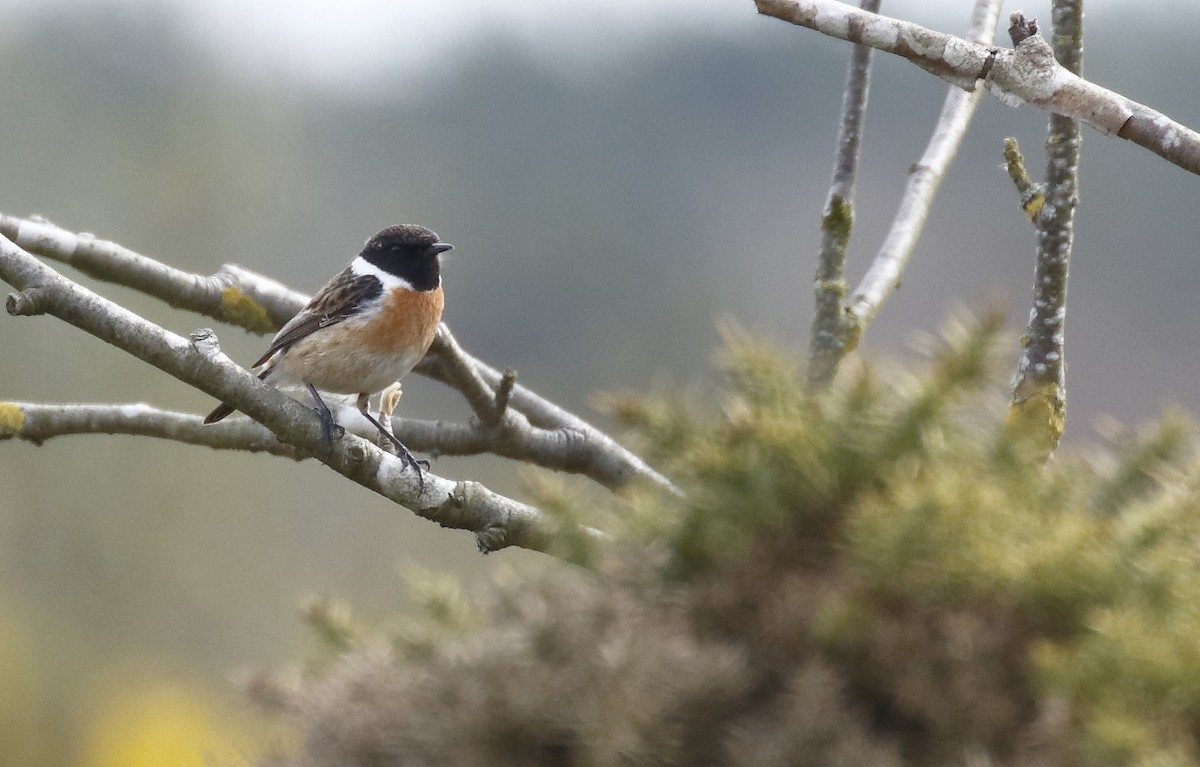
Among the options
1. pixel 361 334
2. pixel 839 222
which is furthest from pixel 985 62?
pixel 361 334

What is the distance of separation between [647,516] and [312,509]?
111 ft

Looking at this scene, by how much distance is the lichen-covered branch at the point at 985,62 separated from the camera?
3072 millimetres

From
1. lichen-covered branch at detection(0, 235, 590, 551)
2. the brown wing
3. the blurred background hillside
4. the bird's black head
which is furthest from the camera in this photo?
the blurred background hillside

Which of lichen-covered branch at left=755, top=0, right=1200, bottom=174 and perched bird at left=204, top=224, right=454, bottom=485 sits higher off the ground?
lichen-covered branch at left=755, top=0, right=1200, bottom=174

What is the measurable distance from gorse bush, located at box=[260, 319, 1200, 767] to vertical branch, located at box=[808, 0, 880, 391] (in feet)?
6.63

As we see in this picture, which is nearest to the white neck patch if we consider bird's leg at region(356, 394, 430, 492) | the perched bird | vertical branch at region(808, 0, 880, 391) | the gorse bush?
the perched bird

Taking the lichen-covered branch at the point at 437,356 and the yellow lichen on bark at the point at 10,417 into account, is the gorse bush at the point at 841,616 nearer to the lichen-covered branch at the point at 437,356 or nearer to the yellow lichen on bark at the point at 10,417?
the lichen-covered branch at the point at 437,356

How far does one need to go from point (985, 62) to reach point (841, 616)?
2.13 meters

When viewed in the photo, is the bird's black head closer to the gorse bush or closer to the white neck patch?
the white neck patch

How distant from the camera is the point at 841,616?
4.61 feet

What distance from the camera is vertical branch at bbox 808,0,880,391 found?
3.89 m

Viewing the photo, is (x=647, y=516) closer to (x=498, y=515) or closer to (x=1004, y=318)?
(x=1004, y=318)

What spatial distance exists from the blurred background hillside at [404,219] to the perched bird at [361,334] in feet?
55.9

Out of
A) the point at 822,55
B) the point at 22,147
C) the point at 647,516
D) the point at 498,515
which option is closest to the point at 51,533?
the point at 22,147
